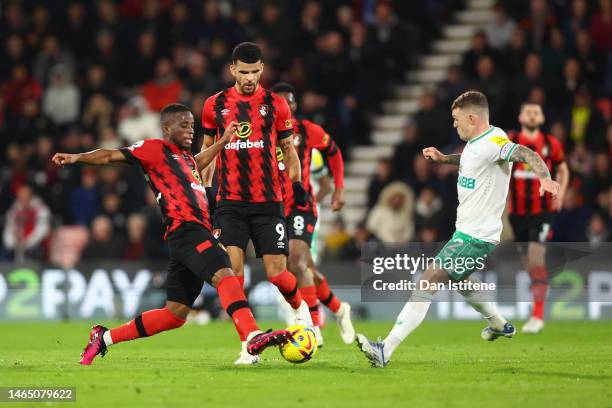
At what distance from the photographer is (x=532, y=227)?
48.2ft

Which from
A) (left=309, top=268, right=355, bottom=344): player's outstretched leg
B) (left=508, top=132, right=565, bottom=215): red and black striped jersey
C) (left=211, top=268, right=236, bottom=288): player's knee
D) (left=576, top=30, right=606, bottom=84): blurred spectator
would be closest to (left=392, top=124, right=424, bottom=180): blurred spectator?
(left=576, top=30, right=606, bottom=84): blurred spectator

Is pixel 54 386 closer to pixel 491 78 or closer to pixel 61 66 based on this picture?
pixel 491 78

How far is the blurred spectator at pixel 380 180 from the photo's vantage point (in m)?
19.7

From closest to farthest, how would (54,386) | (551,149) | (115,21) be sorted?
(54,386), (551,149), (115,21)

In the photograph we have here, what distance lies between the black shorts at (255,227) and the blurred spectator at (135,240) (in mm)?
8773

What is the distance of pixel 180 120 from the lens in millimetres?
10023

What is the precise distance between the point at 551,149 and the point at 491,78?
520cm

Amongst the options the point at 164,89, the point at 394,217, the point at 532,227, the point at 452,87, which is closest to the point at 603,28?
the point at 452,87

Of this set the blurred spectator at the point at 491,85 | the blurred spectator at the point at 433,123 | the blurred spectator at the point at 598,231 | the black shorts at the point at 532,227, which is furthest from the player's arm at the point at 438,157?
the blurred spectator at the point at 433,123

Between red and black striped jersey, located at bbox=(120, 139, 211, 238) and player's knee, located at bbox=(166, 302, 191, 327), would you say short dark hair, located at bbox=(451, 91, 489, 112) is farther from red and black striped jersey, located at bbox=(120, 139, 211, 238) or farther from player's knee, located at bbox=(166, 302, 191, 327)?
player's knee, located at bbox=(166, 302, 191, 327)

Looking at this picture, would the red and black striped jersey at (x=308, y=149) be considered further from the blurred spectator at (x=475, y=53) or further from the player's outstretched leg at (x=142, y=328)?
the blurred spectator at (x=475, y=53)

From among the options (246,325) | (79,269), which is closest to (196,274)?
(246,325)

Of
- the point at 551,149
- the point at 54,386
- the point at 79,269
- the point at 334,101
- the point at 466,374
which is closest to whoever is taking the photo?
the point at 54,386

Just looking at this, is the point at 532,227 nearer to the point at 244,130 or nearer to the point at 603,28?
the point at 244,130
